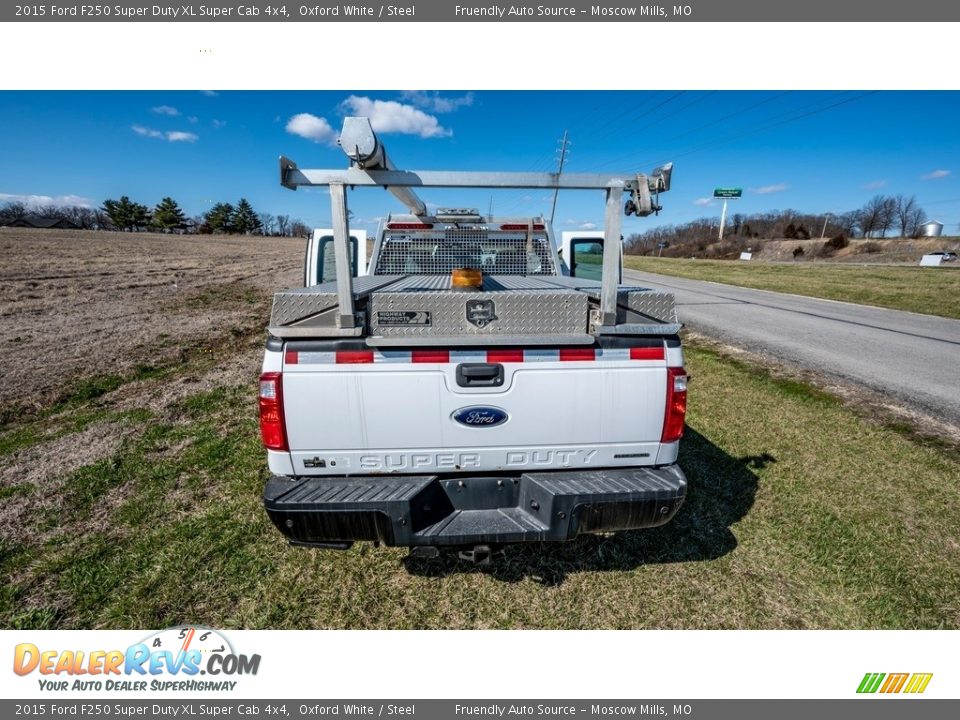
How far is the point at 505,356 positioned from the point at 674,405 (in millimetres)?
1033

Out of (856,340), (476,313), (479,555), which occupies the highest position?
(476,313)

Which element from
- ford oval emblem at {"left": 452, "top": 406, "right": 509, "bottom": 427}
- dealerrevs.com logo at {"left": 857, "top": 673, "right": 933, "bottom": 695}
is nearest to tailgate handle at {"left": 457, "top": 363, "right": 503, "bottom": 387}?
ford oval emblem at {"left": 452, "top": 406, "right": 509, "bottom": 427}

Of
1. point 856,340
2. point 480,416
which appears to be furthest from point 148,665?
point 856,340

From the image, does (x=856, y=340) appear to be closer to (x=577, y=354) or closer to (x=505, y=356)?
(x=577, y=354)

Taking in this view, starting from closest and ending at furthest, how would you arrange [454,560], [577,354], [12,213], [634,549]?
1. [577,354]
2. [454,560]
3. [634,549]
4. [12,213]

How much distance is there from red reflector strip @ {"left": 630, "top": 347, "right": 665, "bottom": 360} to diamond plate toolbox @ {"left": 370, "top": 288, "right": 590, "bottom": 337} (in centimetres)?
34

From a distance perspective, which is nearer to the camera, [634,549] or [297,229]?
[634,549]

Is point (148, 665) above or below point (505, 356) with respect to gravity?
below

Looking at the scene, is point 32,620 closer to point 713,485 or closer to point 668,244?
point 713,485

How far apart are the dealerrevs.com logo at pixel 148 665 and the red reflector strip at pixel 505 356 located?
2154 millimetres

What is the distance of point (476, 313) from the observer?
→ 2312 millimetres

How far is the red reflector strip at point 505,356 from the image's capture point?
2.36m

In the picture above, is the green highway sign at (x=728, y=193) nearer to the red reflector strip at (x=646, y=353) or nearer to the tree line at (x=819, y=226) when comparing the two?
the tree line at (x=819, y=226)

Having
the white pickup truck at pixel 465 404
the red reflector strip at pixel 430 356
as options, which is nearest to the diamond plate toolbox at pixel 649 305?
the white pickup truck at pixel 465 404
